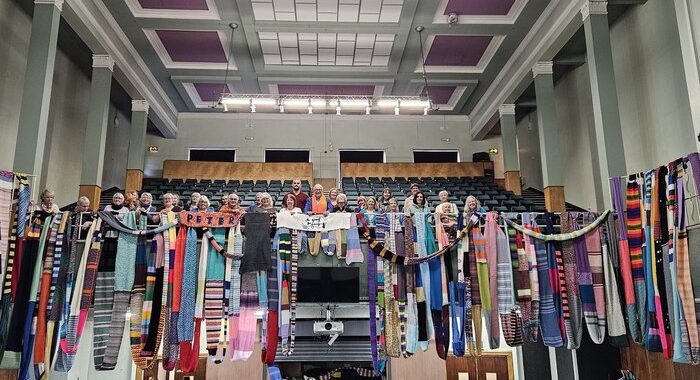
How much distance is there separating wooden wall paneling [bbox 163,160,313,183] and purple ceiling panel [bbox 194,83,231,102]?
66.1 inches

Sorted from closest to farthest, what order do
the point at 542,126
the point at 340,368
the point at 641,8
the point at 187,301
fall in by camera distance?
the point at 187,301 < the point at 340,368 < the point at 641,8 < the point at 542,126

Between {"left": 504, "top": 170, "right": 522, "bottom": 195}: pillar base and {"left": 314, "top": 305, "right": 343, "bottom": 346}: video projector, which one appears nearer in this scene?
{"left": 314, "top": 305, "right": 343, "bottom": 346}: video projector

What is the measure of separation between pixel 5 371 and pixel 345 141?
33.6 ft

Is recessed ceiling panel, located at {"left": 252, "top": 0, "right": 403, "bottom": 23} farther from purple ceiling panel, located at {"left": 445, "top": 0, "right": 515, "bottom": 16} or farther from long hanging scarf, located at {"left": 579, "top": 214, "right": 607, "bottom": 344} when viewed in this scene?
long hanging scarf, located at {"left": 579, "top": 214, "right": 607, "bottom": 344}

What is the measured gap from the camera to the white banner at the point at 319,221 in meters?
4.28

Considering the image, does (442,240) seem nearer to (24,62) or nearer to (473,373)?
(473,373)

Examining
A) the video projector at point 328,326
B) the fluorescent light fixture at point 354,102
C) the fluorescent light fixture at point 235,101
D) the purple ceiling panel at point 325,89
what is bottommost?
the video projector at point 328,326

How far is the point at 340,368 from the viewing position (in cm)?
595

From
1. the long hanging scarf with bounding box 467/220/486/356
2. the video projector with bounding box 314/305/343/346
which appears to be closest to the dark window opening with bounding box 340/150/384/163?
the video projector with bounding box 314/305/343/346

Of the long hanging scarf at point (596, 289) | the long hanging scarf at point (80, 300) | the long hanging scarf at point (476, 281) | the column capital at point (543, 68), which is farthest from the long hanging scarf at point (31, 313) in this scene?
the column capital at point (543, 68)

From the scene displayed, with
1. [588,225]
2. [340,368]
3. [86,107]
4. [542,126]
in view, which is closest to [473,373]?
[340,368]

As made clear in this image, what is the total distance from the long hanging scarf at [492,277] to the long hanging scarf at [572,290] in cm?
63

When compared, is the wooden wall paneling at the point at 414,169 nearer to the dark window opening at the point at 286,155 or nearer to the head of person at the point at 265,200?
the dark window opening at the point at 286,155

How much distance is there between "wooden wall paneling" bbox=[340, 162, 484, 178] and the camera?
13031 mm
